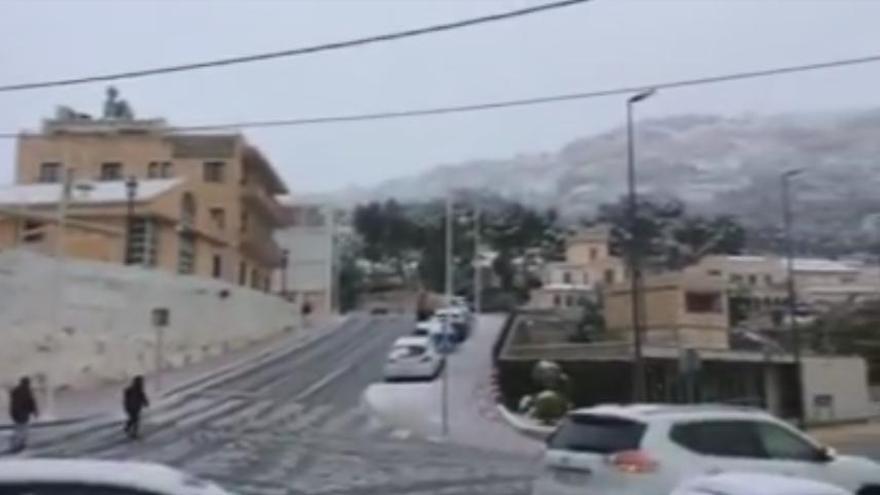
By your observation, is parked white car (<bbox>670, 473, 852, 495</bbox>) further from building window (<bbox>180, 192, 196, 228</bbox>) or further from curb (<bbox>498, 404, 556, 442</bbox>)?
building window (<bbox>180, 192, 196, 228</bbox>)

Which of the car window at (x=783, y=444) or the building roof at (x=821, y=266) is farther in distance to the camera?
the building roof at (x=821, y=266)

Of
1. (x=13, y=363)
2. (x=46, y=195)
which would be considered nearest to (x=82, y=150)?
(x=46, y=195)

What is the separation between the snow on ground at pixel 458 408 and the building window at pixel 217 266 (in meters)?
22.7

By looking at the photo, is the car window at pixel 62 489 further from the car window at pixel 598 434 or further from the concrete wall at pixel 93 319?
the concrete wall at pixel 93 319

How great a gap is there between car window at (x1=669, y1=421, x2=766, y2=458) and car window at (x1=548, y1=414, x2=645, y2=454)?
0.37 meters

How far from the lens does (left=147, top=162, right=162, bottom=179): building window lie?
7966 cm

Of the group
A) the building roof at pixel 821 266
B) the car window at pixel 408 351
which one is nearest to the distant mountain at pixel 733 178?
the building roof at pixel 821 266

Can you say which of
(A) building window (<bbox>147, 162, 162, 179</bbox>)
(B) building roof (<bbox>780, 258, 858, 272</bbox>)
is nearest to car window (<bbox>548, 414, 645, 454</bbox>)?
(A) building window (<bbox>147, 162, 162, 179</bbox>)

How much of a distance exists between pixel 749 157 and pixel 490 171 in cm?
3694

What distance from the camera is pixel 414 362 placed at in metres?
47.2

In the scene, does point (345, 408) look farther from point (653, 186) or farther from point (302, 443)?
point (653, 186)

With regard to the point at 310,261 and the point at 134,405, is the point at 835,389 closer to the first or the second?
the point at 134,405

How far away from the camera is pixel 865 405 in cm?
6022

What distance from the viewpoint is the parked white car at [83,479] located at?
5.65 m
